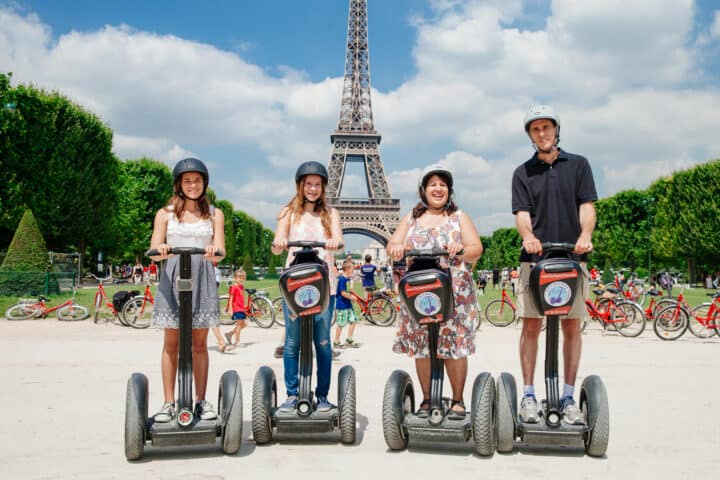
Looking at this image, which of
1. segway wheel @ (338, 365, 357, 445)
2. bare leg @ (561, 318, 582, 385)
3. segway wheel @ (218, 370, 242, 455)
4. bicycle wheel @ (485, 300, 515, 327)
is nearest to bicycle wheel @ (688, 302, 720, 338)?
bicycle wheel @ (485, 300, 515, 327)

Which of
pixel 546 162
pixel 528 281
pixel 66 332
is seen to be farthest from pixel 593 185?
pixel 66 332

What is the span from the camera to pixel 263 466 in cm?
348

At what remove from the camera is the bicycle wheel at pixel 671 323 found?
10.7 m

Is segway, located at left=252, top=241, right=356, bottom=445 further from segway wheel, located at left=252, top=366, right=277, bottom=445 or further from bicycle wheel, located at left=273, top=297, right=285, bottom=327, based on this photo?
bicycle wheel, located at left=273, top=297, right=285, bottom=327

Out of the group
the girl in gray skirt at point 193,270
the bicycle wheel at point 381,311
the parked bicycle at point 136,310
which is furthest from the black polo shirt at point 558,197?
the parked bicycle at point 136,310

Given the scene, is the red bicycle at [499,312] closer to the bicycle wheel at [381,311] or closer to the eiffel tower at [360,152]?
the bicycle wheel at [381,311]

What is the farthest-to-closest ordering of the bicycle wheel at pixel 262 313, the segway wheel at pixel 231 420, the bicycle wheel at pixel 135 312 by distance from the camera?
the bicycle wheel at pixel 262 313
the bicycle wheel at pixel 135 312
the segway wheel at pixel 231 420

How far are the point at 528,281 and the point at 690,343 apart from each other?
26.3 feet

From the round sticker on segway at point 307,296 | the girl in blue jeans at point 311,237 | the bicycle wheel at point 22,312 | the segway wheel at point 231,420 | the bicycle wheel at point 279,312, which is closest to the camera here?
the segway wheel at point 231,420

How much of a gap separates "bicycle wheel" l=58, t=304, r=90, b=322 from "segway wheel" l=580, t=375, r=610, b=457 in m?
12.8

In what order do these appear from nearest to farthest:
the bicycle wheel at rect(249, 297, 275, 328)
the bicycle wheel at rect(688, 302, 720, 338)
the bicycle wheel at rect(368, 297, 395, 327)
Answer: the bicycle wheel at rect(688, 302, 720, 338) → the bicycle wheel at rect(249, 297, 275, 328) → the bicycle wheel at rect(368, 297, 395, 327)

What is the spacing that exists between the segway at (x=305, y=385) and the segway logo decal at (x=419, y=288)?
0.56 meters

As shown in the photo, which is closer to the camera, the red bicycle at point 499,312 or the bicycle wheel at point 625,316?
the bicycle wheel at point 625,316

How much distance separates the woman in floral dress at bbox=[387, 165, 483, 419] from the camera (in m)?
3.72
